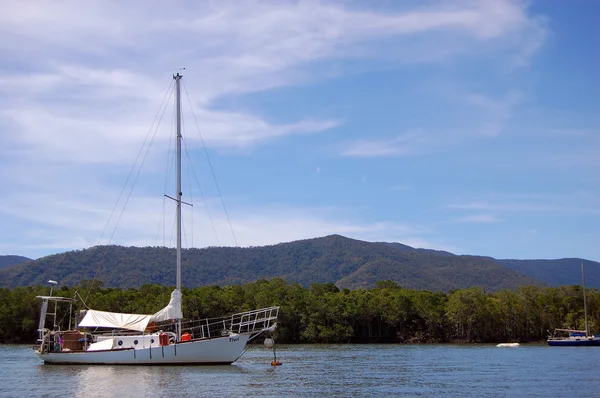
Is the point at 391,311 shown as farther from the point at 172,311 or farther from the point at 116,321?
the point at 116,321

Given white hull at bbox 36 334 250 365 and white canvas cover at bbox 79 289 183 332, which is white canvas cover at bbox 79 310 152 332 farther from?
white hull at bbox 36 334 250 365

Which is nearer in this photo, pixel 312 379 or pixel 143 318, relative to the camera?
pixel 312 379

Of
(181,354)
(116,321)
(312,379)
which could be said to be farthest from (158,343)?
(312,379)

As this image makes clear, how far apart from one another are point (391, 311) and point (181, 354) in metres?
65.3

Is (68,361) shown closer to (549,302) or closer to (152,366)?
(152,366)

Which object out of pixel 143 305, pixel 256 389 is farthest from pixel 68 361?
pixel 143 305

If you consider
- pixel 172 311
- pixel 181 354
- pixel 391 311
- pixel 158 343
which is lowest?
pixel 181 354

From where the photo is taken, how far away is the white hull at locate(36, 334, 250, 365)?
51.7m

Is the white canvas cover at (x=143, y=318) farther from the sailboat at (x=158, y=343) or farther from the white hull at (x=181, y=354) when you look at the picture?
the white hull at (x=181, y=354)

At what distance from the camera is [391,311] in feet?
368

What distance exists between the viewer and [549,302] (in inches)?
4464

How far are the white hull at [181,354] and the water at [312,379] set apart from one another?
29.7 inches

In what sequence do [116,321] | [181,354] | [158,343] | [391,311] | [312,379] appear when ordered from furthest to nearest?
1. [391,311]
2. [116,321]
3. [158,343]
4. [181,354]
5. [312,379]

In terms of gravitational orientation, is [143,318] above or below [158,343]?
above
